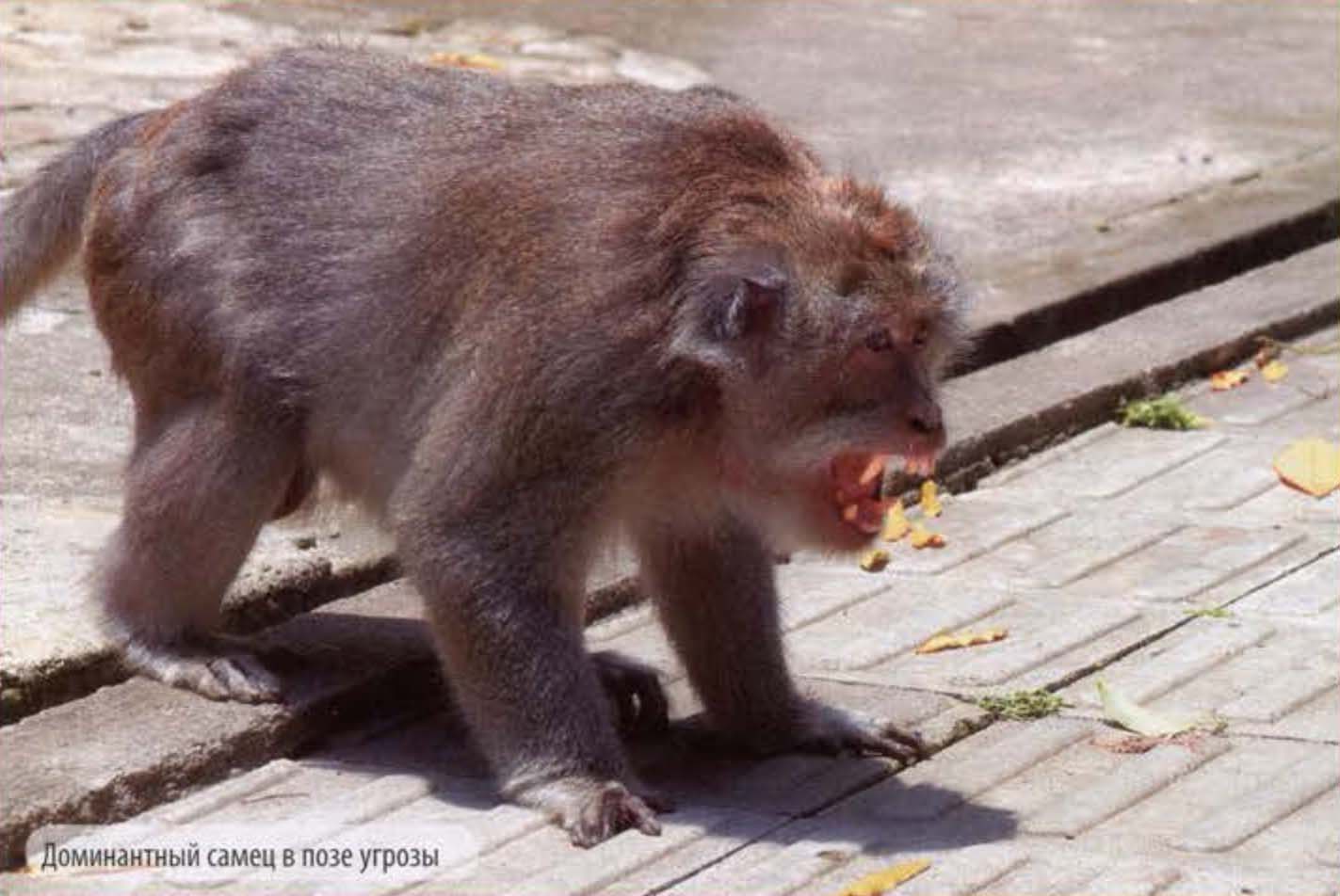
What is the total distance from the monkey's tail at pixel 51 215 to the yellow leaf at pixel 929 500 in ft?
7.15

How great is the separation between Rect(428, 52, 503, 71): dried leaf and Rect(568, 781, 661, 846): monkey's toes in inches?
213

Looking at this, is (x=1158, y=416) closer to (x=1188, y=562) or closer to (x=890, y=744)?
(x=1188, y=562)

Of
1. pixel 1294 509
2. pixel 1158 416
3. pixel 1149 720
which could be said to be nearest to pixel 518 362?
pixel 1149 720

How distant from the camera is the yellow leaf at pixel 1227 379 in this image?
847 centimetres

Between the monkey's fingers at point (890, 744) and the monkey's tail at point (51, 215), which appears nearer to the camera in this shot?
the monkey's fingers at point (890, 744)

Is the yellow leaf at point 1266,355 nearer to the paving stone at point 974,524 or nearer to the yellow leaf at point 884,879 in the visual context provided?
the paving stone at point 974,524

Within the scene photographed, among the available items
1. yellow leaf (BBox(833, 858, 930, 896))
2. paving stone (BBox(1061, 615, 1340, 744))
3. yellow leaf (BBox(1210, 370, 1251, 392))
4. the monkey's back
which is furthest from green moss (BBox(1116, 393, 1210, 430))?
yellow leaf (BBox(833, 858, 930, 896))

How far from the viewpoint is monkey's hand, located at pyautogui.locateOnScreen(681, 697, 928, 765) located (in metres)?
5.86

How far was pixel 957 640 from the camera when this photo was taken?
6.49 metres

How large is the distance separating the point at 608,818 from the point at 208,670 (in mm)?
1009

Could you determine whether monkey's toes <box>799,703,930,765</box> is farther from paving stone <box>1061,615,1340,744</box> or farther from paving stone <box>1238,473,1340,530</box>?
paving stone <box>1238,473,1340,530</box>

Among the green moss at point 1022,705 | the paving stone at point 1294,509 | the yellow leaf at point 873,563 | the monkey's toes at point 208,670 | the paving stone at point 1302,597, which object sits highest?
the monkey's toes at point 208,670

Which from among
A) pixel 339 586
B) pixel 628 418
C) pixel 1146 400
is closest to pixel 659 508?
pixel 628 418

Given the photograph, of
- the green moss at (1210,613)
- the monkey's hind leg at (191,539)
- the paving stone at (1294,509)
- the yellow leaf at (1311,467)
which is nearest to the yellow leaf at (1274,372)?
the yellow leaf at (1311,467)
